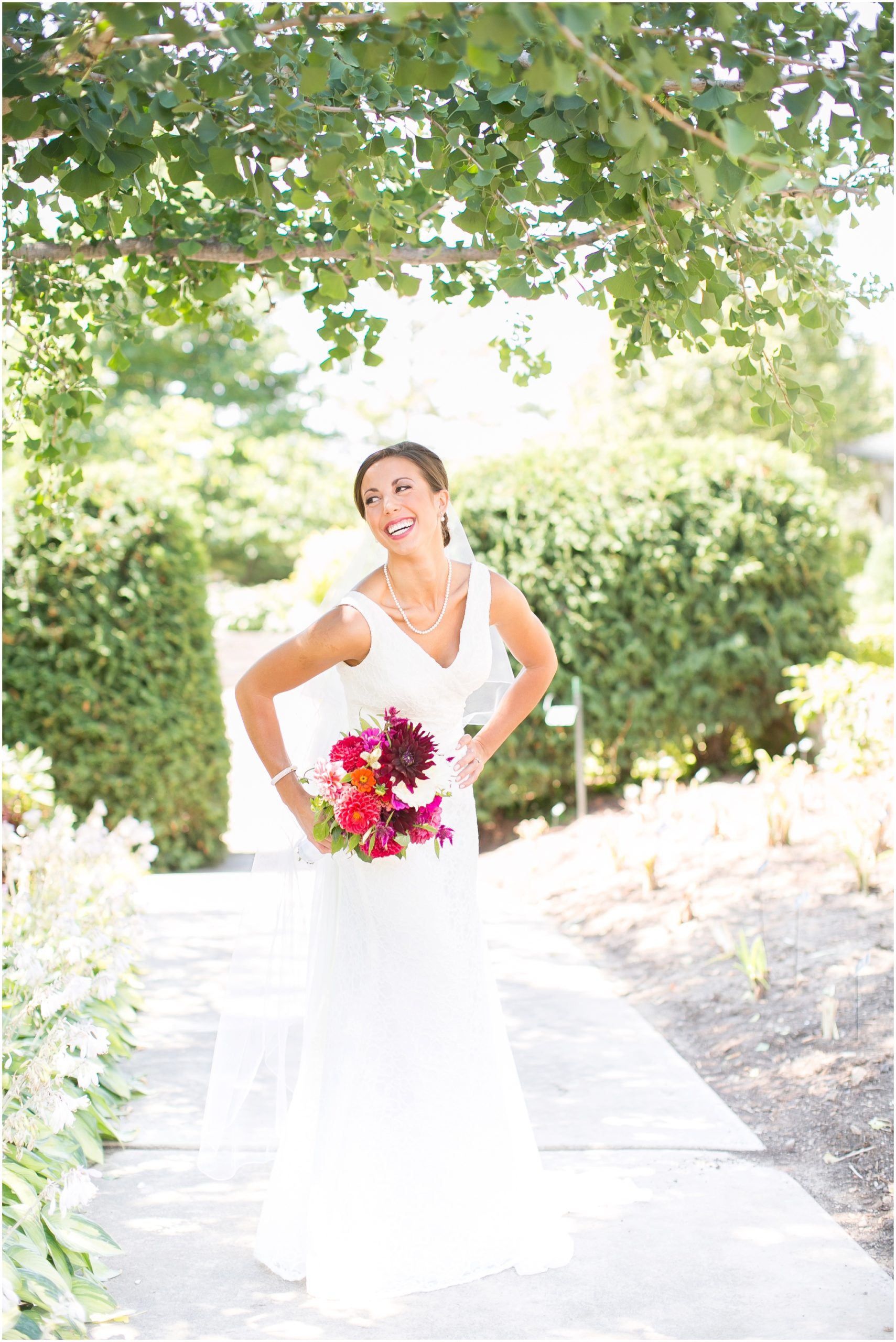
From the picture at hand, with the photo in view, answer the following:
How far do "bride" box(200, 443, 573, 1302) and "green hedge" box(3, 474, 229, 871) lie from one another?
16.1 ft

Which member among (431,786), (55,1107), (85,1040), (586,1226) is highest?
(431,786)

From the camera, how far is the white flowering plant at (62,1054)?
8.40ft

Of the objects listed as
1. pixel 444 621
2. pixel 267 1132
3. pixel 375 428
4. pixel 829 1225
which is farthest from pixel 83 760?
pixel 375 428

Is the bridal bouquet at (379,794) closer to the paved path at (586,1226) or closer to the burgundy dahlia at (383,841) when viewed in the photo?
the burgundy dahlia at (383,841)

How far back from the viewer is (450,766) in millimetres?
3000

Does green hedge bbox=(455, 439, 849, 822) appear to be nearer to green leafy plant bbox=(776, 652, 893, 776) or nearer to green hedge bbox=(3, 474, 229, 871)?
green leafy plant bbox=(776, 652, 893, 776)

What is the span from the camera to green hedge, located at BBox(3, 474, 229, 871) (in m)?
7.59

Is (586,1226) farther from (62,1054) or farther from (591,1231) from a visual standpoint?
(62,1054)

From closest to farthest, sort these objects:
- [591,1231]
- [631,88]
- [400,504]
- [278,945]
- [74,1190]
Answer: [631,88] → [74,1190] → [400,504] → [591,1231] → [278,945]

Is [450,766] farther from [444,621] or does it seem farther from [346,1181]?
[346,1181]

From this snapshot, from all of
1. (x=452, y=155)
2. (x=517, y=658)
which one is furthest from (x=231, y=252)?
(x=517, y=658)

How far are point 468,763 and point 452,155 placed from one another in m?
1.48

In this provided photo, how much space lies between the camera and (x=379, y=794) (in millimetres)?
2791

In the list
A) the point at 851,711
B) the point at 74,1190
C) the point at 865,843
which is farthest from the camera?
the point at 851,711
